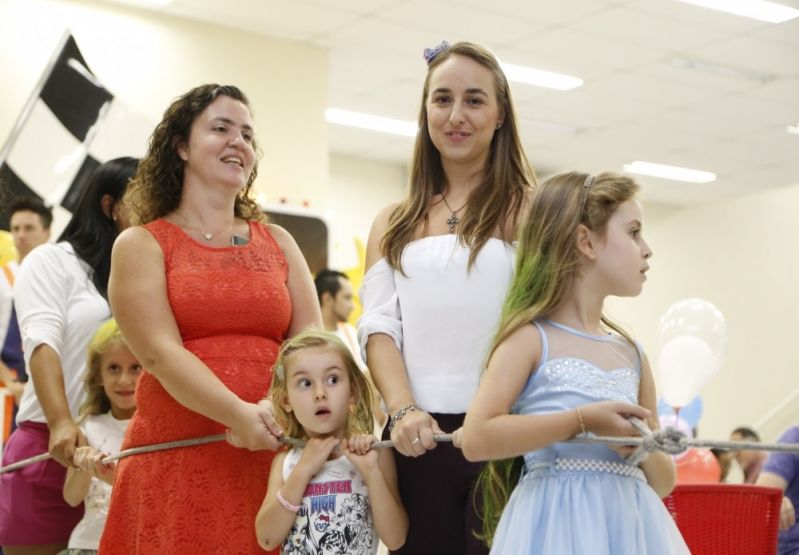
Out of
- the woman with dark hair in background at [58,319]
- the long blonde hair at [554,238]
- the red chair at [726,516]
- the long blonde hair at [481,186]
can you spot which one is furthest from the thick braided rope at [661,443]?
the woman with dark hair in background at [58,319]

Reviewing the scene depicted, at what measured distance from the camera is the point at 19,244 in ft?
19.4

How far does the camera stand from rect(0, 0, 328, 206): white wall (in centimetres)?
659

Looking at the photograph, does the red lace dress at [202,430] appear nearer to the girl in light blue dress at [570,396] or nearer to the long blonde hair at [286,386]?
the long blonde hair at [286,386]

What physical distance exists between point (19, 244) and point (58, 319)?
280 cm

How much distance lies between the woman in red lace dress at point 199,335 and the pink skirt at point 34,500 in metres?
0.82

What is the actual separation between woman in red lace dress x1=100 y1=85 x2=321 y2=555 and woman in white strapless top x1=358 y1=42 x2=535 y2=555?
264 mm

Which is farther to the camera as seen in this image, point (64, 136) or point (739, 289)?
point (739, 289)

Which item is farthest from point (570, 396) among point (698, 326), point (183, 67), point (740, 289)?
point (740, 289)

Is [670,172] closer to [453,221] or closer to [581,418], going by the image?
[453,221]

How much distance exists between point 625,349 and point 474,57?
0.66 metres

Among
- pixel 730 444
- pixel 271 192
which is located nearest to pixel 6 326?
pixel 271 192

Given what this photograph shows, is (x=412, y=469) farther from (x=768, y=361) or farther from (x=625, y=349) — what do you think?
(x=768, y=361)

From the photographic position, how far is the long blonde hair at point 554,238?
2.06 m

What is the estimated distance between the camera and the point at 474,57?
7.88 ft
